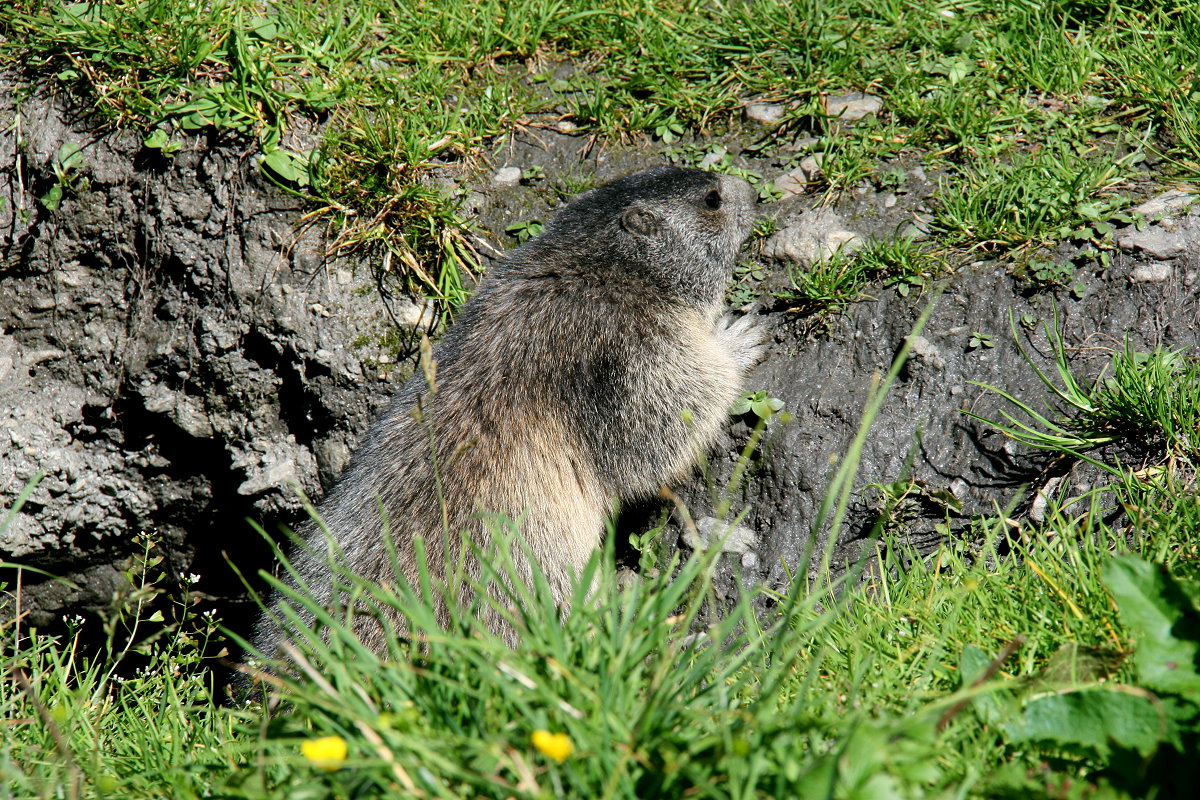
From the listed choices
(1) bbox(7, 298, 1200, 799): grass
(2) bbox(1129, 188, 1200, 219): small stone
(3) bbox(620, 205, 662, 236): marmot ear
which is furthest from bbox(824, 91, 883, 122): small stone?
(1) bbox(7, 298, 1200, 799): grass

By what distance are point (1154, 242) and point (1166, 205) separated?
0.93ft

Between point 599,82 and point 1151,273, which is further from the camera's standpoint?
point 599,82

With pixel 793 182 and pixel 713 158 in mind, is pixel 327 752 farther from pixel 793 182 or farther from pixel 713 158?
pixel 713 158

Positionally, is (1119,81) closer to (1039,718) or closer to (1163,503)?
(1163,503)

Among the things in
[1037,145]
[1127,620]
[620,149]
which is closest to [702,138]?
[620,149]

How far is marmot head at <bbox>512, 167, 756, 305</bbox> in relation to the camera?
5.04 meters

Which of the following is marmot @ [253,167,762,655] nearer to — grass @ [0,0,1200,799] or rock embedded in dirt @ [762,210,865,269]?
rock embedded in dirt @ [762,210,865,269]

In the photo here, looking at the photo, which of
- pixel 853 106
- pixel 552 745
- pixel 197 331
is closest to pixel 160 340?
pixel 197 331

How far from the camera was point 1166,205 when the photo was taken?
4586 millimetres

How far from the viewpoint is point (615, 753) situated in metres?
2.12

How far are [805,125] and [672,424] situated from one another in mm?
2234

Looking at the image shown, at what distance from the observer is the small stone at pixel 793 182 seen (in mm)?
5445

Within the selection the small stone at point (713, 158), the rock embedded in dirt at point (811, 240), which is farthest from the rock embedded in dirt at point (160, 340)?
the rock embedded in dirt at point (811, 240)

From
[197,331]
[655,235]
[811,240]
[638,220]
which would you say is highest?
[197,331]
